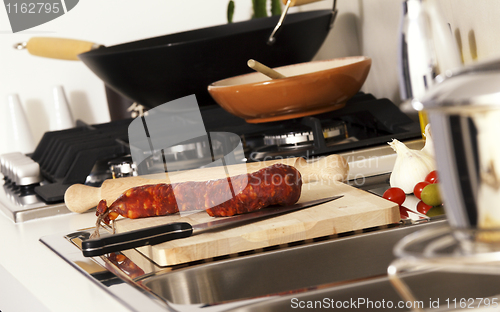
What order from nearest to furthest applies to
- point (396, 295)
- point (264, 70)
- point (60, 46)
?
point (396, 295) → point (264, 70) → point (60, 46)

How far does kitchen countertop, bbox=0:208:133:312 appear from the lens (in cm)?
50

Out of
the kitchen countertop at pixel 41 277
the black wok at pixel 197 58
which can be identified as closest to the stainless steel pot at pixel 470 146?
the kitchen countertop at pixel 41 277

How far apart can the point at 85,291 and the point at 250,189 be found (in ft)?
0.72

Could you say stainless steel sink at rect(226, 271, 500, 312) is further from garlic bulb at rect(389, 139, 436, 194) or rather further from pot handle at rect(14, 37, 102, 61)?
pot handle at rect(14, 37, 102, 61)

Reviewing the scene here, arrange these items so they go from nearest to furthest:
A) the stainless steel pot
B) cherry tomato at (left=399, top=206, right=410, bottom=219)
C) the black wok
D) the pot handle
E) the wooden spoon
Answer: the stainless steel pot → cherry tomato at (left=399, top=206, right=410, bottom=219) → the wooden spoon → the black wok → the pot handle

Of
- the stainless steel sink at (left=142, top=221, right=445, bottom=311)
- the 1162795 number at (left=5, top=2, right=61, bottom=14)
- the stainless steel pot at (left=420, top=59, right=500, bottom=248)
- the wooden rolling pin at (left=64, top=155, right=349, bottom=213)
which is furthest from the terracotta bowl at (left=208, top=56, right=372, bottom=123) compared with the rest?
the 1162795 number at (left=5, top=2, right=61, bottom=14)

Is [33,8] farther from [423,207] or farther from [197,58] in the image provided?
[423,207]

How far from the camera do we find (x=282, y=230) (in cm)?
60

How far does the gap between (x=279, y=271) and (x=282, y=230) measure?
0.05 m

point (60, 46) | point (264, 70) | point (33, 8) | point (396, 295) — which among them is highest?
point (33, 8)

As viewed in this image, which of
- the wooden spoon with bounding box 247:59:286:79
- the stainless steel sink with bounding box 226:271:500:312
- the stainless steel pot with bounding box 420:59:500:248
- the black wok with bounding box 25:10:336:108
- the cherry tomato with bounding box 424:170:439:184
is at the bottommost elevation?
the stainless steel sink with bounding box 226:271:500:312

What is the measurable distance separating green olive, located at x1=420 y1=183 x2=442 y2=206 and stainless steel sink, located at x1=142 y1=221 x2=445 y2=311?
0.07m

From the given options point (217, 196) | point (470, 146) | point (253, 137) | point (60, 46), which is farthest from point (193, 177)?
point (60, 46)

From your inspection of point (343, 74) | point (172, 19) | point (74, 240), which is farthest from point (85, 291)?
point (172, 19)
